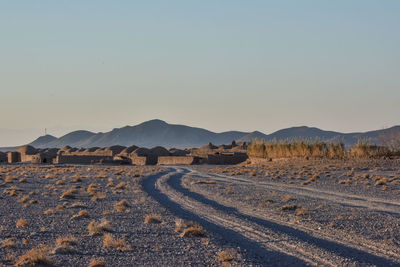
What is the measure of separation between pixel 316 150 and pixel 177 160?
23111 mm

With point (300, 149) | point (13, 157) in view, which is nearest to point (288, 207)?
point (300, 149)

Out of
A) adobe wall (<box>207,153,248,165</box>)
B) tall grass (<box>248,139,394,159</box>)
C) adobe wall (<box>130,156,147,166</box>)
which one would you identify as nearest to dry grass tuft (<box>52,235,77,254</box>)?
tall grass (<box>248,139,394,159</box>)

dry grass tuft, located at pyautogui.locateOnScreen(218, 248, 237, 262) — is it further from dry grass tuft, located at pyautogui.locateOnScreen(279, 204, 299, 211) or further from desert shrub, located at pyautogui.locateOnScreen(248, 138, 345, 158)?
desert shrub, located at pyautogui.locateOnScreen(248, 138, 345, 158)

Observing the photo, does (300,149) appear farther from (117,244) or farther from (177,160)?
(117,244)

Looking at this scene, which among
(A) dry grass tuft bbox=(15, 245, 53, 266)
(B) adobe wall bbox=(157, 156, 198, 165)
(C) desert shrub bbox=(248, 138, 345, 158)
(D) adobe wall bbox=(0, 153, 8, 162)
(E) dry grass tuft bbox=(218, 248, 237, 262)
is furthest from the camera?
(D) adobe wall bbox=(0, 153, 8, 162)

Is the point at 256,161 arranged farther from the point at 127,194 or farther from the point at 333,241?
the point at 333,241

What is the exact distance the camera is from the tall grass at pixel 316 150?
142ft

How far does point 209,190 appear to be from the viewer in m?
24.6

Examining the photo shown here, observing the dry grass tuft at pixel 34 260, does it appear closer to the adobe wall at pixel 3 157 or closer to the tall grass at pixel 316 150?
the tall grass at pixel 316 150

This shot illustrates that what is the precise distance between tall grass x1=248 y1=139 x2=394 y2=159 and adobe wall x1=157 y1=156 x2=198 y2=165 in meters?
8.88

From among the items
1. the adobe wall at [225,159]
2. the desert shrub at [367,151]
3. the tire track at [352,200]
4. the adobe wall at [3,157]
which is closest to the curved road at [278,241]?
the tire track at [352,200]

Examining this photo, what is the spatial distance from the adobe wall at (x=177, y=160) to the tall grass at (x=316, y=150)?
29.1 ft

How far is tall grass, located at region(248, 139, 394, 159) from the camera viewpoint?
43.2 metres

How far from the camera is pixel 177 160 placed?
6625 cm
